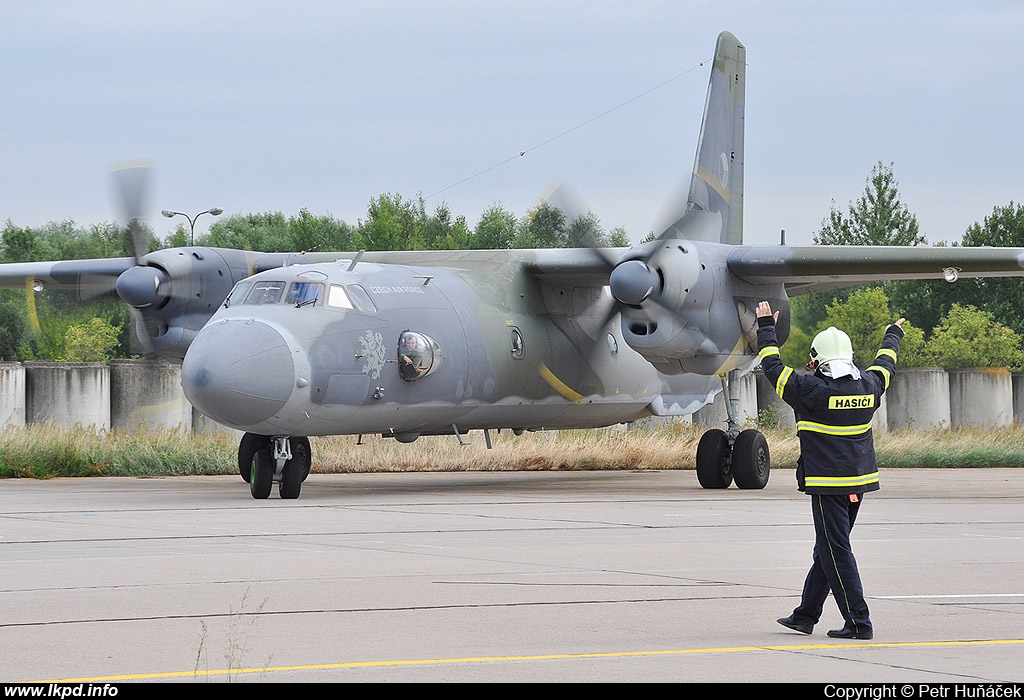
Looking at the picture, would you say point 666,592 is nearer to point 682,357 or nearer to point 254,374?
point 254,374

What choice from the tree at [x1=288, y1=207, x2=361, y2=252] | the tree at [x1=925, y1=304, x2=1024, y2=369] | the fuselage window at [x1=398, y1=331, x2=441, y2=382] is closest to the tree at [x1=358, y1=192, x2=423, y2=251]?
the tree at [x1=288, y1=207, x2=361, y2=252]

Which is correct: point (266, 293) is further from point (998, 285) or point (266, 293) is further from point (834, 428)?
point (998, 285)

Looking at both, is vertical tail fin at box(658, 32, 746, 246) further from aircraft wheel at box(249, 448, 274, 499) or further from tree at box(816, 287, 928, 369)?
tree at box(816, 287, 928, 369)

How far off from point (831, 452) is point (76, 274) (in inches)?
715

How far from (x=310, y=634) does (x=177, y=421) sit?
23791 mm

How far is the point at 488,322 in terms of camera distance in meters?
20.8

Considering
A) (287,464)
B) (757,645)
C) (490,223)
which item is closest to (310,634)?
(757,645)

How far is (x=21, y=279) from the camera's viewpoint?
80.2 feet

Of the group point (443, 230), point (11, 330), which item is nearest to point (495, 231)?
point (443, 230)

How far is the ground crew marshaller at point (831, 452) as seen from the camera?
7762 millimetres

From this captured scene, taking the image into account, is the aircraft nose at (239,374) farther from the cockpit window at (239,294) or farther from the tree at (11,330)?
the tree at (11,330)

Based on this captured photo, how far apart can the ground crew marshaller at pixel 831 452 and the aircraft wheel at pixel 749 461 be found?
1348 centimetres

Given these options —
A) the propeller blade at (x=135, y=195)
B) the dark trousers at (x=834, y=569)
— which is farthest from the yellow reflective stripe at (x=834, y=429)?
the propeller blade at (x=135, y=195)

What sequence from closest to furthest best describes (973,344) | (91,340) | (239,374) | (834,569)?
1. (834,569)
2. (239,374)
3. (973,344)
4. (91,340)
